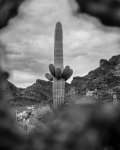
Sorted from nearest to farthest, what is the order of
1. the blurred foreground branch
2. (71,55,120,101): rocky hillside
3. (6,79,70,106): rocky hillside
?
the blurred foreground branch < (71,55,120,101): rocky hillside < (6,79,70,106): rocky hillside

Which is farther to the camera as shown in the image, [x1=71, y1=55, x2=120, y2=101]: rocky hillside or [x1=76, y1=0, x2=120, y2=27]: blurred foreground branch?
[x1=71, y1=55, x2=120, y2=101]: rocky hillside

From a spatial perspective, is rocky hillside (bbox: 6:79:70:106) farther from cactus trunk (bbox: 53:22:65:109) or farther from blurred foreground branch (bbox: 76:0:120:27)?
blurred foreground branch (bbox: 76:0:120:27)

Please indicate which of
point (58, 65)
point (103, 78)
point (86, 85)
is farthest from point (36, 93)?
point (58, 65)

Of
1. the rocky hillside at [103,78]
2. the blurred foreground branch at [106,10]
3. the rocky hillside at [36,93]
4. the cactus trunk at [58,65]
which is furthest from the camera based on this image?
the rocky hillside at [36,93]

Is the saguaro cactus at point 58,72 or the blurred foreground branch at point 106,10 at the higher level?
the saguaro cactus at point 58,72

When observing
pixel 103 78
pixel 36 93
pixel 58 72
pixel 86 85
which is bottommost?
pixel 58 72

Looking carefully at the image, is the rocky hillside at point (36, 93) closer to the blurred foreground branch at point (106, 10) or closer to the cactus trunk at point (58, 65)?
the cactus trunk at point (58, 65)

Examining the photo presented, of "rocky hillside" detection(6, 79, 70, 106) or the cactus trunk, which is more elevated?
"rocky hillside" detection(6, 79, 70, 106)

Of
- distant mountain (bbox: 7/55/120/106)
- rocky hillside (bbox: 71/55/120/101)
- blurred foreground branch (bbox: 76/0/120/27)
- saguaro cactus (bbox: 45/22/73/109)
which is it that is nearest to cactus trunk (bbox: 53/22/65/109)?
saguaro cactus (bbox: 45/22/73/109)

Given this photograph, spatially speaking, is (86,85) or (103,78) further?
(86,85)

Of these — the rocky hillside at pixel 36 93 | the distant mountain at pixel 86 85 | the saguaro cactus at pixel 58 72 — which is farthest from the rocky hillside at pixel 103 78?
the saguaro cactus at pixel 58 72

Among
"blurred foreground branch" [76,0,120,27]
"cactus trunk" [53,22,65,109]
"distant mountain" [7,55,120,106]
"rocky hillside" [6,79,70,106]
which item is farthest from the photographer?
"rocky hillside" [6,79,70,106]

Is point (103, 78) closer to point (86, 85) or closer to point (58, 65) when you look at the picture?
point (86, 85)

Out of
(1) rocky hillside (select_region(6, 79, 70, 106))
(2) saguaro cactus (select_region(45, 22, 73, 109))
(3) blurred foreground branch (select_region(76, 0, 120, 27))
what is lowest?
(3) blurred foreground branch (select_region(76, 0, 120, 27))
